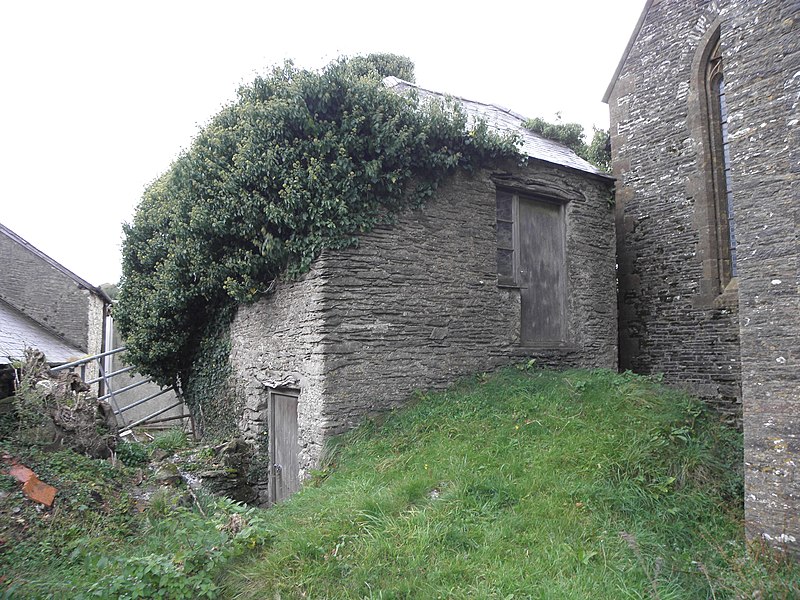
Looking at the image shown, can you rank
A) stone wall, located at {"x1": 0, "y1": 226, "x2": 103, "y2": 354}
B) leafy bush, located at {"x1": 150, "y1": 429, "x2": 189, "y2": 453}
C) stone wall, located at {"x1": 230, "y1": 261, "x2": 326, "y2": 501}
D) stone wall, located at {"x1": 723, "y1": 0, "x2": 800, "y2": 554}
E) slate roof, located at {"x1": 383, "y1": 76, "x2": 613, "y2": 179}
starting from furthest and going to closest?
stone wall, located at {"x1": 0, "y1": 226, "x2": 103, "y2": 354}, leafy bush, located at {"x1": 150, "y1": 429, "x2": 189, "y2": 453}, slate roof, located at {"x1": 383, "y1": 76, "x2": 613, "y2": 179}, stone wall, located at {"x1": 230, "y1": 261, "x2": 326, "y2": 501}, stone wall, located at {"x1": 723, "y1": 0, "x2": 800, "y2": 554}

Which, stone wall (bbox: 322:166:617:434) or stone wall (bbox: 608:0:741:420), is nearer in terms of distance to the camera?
stone wall (bbox: 322:166:617:434)

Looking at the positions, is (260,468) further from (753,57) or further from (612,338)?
(753,57)

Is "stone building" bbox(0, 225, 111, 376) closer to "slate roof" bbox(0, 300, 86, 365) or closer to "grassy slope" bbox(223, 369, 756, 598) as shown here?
"slate roof" bbox(0, 300, 86, 365)

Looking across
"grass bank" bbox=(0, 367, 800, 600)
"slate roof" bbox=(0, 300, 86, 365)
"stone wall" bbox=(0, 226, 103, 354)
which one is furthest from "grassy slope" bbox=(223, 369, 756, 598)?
"stone wall" bbox=(0, 226, 103, 354)

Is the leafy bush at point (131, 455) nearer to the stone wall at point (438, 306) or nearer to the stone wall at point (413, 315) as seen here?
the stone wall at point (413, 315)

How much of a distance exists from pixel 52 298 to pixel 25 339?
483 cm

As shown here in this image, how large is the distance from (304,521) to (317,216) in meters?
3.78

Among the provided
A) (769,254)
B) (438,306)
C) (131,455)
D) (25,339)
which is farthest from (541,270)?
(25,339)

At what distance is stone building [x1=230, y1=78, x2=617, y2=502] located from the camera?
7418 mm

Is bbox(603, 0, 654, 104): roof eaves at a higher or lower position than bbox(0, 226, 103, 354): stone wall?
higher

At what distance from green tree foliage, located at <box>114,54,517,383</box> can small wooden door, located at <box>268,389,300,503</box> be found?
168 centimetres

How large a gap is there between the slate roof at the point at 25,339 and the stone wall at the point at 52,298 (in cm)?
44

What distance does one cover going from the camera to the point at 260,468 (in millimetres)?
8969

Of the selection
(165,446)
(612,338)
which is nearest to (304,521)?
(612,338)
